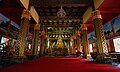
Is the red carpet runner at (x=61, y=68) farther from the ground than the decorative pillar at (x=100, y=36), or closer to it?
closer to it

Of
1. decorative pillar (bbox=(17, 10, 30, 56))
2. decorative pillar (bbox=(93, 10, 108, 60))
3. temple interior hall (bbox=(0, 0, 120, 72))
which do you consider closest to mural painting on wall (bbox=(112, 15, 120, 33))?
temple interior hall (bbox=(0, 0, 120, 72))

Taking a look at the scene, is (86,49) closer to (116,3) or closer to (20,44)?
(116,3)

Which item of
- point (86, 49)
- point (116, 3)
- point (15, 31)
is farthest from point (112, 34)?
point (15, 31)

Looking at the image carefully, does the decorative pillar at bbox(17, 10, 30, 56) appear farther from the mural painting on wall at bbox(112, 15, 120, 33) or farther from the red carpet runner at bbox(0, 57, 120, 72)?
the mural painting on wall at bbox(112, 15, 120, 33)

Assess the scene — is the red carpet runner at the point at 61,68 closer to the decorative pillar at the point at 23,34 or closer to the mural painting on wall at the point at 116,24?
the decorative pillar at the point at 23,34

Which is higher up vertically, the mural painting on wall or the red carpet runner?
the mural painting on wall

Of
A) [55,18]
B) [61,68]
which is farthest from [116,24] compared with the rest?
[61,68]

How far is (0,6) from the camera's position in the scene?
727cm

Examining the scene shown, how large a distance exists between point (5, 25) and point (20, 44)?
459 cm

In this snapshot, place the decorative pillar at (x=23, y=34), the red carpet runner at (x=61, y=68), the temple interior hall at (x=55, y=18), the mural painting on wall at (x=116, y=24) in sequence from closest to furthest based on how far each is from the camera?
the red carpet runner at (x=61, y=68), the temple interior hall at (x=55, y=18), the decorative pillar at (x=23, y=34), the mural painting on wall at (x=116, y=24)

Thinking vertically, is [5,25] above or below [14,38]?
above

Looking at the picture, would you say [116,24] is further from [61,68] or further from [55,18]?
[61,68]

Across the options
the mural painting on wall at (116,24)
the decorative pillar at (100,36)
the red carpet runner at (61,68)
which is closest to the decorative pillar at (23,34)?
the red carpet runner at (61,68)

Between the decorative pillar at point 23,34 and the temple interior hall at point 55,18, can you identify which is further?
the decorative pillar at point 23,34
